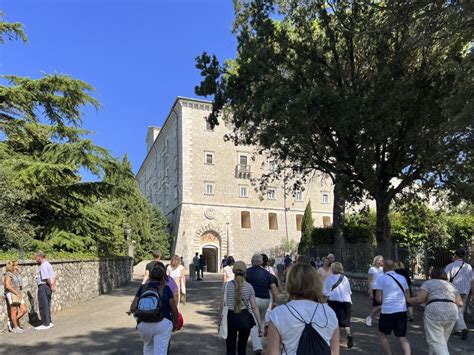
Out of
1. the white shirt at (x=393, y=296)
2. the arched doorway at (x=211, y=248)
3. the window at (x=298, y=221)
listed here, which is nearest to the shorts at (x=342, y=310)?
the white shirt at (x=393, y=296)

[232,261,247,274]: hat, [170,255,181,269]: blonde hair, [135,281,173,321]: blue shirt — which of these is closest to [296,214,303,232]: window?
[170,255,181,269]: blonde hair

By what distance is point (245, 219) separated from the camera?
54125mm

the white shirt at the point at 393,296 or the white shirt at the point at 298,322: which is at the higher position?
the white shirt at the point at 298,322

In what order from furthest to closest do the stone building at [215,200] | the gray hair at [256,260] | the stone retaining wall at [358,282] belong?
the stone building at [215,200], the stone retaining wall at [358,282], the gray hair at [256,260]

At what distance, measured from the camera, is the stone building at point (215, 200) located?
1961 inches

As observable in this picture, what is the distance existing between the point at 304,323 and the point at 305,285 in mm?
261

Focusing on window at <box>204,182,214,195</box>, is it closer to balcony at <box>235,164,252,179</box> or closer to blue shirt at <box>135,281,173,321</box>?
balcony at <box>235,164,252,179</box>

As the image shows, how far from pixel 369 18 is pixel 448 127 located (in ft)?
15.8

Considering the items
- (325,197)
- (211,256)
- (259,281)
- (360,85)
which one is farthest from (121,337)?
(325,197)

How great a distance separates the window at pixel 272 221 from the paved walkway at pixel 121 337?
4075 cm

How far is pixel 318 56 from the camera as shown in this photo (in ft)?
54.3

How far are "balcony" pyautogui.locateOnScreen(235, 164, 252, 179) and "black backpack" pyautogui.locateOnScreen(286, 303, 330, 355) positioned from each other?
49843mm

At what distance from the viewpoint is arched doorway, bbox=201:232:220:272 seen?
1979 inches

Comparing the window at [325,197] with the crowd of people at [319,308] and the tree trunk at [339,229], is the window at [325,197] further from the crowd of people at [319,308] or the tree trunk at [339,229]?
the crowd of people at [319,308]
